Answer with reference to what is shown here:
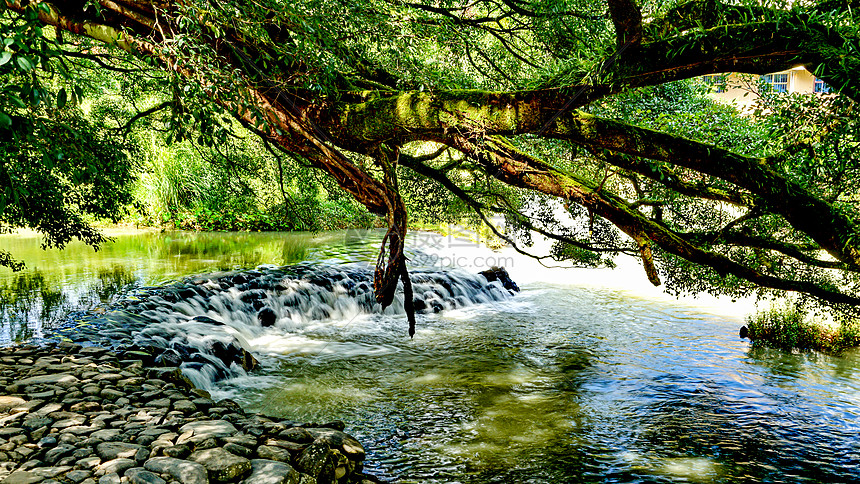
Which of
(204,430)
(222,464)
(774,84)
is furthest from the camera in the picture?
(774,84)

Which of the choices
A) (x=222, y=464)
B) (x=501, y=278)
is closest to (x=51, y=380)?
(x=222, y=464)

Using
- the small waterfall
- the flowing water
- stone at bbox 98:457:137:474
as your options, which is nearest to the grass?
the flowing water

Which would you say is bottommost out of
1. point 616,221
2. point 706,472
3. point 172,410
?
point 706,472

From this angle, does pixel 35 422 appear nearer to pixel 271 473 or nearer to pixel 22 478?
pixel 22 478

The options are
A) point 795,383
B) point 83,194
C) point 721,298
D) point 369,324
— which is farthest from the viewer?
point 721,298

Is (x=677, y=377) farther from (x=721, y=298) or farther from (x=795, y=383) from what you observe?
(x=721, y=298)

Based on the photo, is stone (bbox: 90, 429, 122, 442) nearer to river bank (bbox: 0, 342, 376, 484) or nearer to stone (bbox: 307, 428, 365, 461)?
river bank (bbox: 0, 342, 376, 484)

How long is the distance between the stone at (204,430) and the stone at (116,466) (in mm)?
474

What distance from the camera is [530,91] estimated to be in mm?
4586

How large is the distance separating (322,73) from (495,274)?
1077 centimetres

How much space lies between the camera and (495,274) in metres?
15.0

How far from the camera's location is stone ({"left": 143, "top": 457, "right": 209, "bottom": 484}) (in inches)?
147

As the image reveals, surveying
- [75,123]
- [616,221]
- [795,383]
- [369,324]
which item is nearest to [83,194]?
[75,123]

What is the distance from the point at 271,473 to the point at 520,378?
4464 mm
